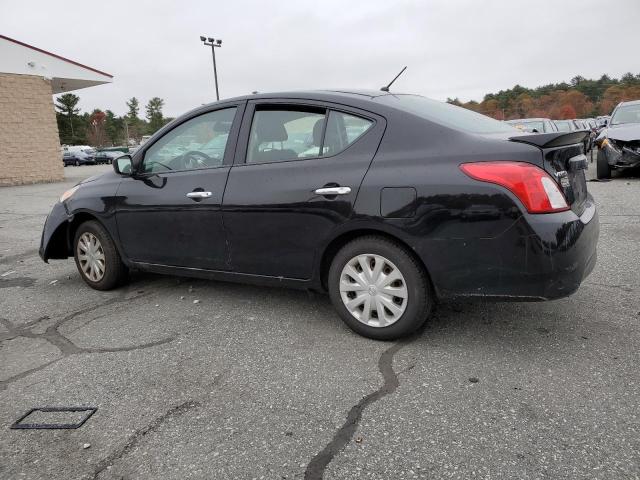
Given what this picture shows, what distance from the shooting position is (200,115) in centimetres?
406

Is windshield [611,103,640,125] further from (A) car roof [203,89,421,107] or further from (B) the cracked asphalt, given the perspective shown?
(A) car roof [203,89,421,107]

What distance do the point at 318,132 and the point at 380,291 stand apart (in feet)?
3.80

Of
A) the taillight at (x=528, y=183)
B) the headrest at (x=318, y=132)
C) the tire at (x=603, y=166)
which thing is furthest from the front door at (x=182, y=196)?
the tire at (x=603, y=166)

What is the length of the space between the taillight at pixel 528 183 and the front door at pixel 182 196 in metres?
1.91

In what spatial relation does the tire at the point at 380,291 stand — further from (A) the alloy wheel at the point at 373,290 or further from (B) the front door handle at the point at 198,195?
(B) the front door handle at the point at 198,195

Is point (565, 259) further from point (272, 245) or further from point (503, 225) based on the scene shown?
point (272, 245)

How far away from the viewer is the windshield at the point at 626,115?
1148cm

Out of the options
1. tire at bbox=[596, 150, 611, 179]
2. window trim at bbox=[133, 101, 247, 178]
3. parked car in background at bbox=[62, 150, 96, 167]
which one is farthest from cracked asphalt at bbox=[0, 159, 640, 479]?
parked car in background at bbox=[62, 150, 96, 167]

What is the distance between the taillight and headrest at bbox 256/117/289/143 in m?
1.45

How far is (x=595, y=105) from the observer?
80.8 m

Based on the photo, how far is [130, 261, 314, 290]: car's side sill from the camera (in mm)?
3535

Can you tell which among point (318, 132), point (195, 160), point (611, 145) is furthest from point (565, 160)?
point (611, 145)

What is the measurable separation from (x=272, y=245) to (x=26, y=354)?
5.98 ft

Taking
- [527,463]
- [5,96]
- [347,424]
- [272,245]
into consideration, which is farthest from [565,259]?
[5,96]
